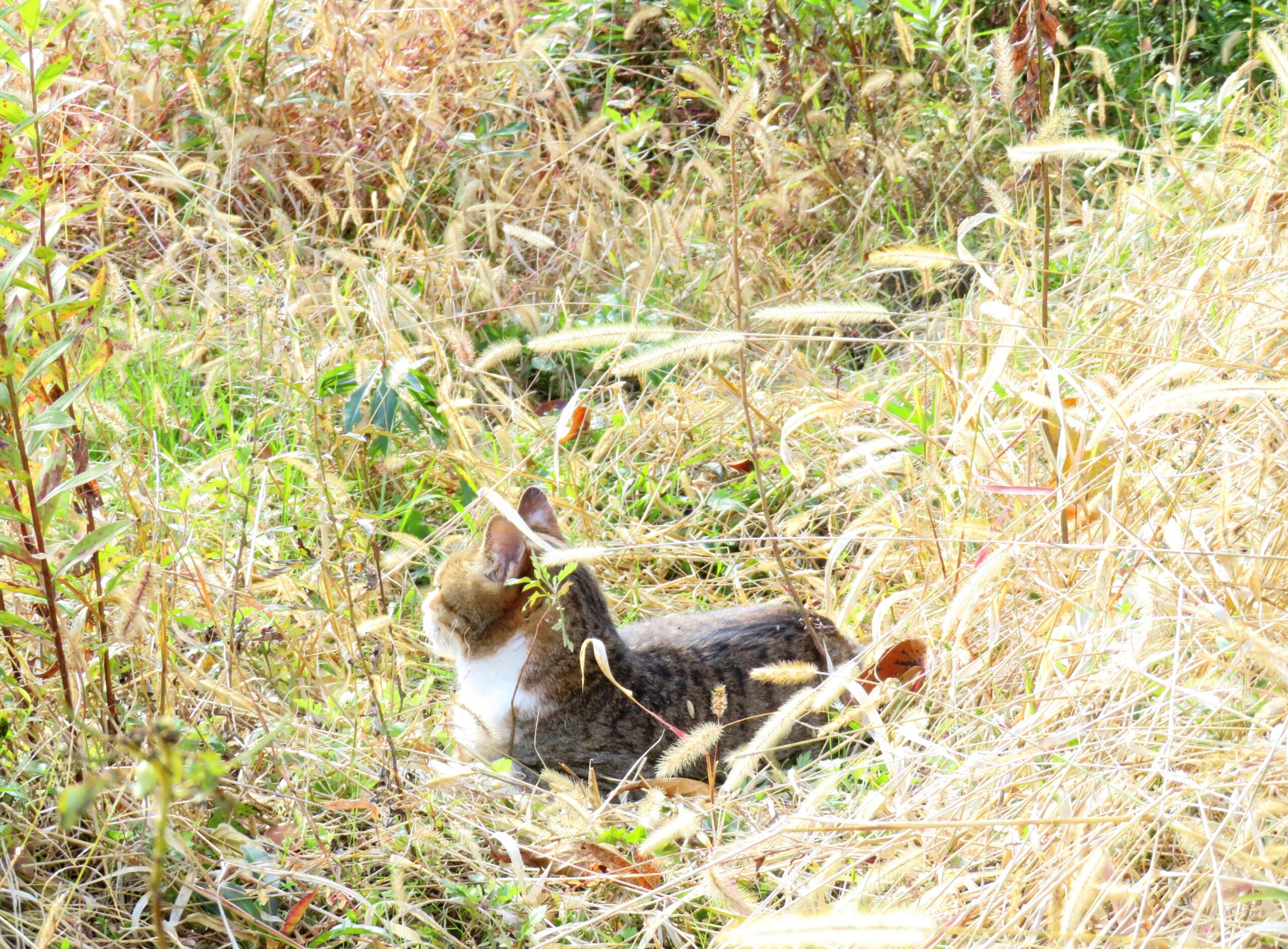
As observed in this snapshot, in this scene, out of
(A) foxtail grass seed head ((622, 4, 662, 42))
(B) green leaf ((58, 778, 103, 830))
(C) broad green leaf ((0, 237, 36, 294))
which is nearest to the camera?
(B) green leaf ((58, 778, 103, 830))

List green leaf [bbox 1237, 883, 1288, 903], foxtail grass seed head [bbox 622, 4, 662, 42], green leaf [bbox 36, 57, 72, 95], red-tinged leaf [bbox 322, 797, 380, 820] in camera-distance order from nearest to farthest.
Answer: green leaf [bbox 1237, 883, 1288, 903], green leaf [bbox 36, 57, 72, 95], red-tinged leaf [bbox 322, 797, 380, 820], foxtail grass seed head [bbox 622, 4, 662, 42]

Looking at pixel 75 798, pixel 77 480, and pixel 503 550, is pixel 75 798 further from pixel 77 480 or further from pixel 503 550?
pixel 503 550

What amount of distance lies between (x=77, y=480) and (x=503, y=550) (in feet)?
3.90

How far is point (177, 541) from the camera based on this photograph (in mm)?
3127

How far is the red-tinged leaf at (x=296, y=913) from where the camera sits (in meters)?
2.16

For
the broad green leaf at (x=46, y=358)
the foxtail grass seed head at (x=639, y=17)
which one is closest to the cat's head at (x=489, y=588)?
the broad green leaf at (x=46, y=358)

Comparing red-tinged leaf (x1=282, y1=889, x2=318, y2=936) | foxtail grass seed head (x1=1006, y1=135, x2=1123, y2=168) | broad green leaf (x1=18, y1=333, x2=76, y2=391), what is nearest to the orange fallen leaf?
foxtail grass seed head (x1=1006, y1=135, x2=1123, y2=168)

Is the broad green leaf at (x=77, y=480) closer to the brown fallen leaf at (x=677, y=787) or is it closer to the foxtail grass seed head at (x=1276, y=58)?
the brown fallen leaf at (x=677, y=787)

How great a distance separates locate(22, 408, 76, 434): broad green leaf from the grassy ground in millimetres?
72

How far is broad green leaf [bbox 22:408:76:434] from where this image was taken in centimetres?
198

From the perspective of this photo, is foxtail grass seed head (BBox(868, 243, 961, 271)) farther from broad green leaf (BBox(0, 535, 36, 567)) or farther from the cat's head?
broad green leaf (BBox(0, 535, 36, 567))

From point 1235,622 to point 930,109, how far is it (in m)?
3.82

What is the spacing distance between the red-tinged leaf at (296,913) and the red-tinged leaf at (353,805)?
0.71 feet

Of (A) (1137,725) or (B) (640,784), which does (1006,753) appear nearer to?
(A) (1137,725)
